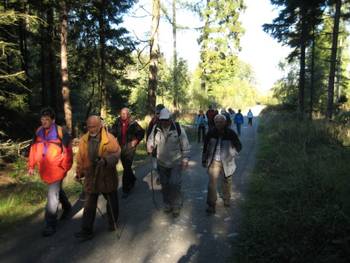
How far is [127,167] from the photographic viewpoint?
797 centimetres

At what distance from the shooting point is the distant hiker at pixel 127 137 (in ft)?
25.3

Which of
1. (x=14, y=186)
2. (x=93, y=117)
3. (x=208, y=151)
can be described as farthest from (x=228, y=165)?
(x=14, y=186)

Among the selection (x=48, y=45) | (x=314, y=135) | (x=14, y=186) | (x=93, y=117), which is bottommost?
(x=14, y=186)

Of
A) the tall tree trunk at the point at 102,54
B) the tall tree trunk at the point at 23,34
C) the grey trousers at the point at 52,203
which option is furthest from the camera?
the tall tree trunk at the point at 102,54

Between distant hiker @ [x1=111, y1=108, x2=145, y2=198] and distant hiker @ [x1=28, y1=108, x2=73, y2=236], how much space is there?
2.14 m

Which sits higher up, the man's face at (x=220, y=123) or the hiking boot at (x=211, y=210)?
the man's face at (x=220, y=123)

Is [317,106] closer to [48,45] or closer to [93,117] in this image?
[48,45]

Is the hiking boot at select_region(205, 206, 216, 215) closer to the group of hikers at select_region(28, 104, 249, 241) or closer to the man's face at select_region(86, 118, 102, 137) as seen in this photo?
the group of hikers at select_region(28, 104, 249, 241)

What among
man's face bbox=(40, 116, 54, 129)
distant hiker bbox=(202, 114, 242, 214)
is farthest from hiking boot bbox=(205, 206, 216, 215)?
man's face bbox=(40, 116, 54, 129)

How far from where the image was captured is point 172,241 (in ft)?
17.5

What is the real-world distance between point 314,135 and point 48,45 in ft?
47.4

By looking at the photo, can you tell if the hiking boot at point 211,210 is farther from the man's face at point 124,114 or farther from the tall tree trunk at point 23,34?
the tall tree trunk at point 23,34

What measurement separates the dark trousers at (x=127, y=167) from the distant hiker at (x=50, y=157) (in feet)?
7.02

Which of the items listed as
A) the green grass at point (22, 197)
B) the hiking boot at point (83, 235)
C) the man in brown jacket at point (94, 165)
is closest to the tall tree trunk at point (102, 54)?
the green grass at point (22, 197)
